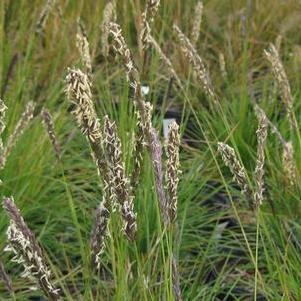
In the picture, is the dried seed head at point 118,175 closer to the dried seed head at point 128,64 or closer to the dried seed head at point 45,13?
the dried seed head at point 128,64

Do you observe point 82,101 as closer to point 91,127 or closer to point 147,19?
point 91,127

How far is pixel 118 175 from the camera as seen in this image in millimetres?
1097

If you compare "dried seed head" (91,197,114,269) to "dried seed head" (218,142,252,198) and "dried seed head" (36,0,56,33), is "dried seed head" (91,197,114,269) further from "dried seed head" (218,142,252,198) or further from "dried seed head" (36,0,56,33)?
"dried seed head" (36,0,56,33)

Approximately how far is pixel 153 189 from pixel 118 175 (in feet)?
2.60

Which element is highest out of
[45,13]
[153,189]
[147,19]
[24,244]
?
[147,19]

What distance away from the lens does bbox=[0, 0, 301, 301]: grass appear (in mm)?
1781

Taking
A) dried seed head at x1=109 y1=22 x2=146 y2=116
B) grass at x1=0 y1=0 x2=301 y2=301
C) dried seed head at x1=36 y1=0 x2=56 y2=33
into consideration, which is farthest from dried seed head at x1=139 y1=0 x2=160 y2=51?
dried seed head at x1=36 y1=0 x2=56 y2=33

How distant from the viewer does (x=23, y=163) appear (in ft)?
7.77

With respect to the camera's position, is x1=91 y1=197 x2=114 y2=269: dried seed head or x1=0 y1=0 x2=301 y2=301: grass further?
x1=0 y1=0 x2=301 y2=301: grass

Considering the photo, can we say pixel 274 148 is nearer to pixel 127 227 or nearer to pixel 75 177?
pixel 75 177

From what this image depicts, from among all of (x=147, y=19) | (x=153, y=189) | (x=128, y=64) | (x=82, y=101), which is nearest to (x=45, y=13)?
(x=153, y=189)

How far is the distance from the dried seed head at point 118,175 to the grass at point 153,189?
25 centimetres

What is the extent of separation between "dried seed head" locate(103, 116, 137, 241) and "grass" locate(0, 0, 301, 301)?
0.82 feet

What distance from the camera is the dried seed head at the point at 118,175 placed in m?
1.09
